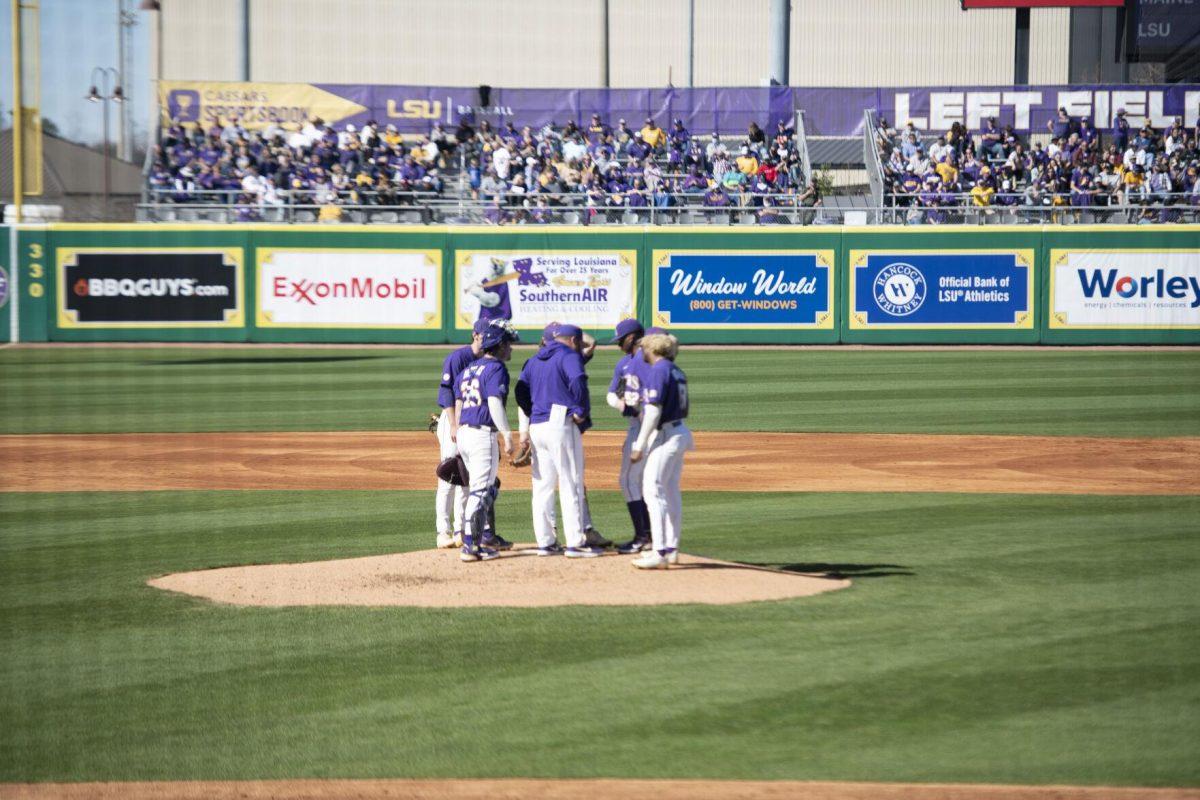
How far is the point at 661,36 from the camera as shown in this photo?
152ft

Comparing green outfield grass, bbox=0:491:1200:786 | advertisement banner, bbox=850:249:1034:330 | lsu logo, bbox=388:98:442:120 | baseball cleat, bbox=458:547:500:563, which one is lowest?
green outfield grass, bbox=0:491:1200:786

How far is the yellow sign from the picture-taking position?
37906mm

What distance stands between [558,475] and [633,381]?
103 centimetres

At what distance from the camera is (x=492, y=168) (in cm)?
3481

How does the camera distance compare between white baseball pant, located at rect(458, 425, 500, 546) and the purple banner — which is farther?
the purple banner

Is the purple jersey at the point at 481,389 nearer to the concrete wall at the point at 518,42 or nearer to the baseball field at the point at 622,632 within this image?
the baseball field at the point at 622,632

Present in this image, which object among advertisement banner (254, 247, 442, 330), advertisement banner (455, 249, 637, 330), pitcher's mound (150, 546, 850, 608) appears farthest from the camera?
advertisement banner (455, 249, 637, 330)

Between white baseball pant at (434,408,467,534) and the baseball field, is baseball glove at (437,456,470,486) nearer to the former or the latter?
white baseball pant at (434,408,467,534)

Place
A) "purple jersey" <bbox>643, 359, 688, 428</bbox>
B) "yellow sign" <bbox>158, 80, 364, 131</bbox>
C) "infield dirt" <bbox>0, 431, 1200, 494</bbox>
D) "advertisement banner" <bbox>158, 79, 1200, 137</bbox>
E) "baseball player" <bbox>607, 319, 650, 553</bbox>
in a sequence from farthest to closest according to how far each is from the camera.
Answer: "yellow sign" <bbox>158, 80, 364, 131</bbox>, "advertisement banner" <bbox>158, 79, 1200, 137</bbox>, "infield dirt" <bbox>0, 431, 1200, 494</bbox>, "baseball player" <bbox>607, 319, 650, 553</bbox>, "purple jersey" <bbox>643, 359, 688, 428</bbox>

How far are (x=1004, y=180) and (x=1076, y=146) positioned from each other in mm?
2605

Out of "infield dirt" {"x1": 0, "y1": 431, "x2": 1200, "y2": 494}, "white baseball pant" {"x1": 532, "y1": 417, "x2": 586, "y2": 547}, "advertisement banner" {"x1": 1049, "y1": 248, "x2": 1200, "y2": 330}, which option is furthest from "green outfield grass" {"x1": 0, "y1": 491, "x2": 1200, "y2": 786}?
"advertisement banner" {"x1": 1049, "y1": 248, "x2": 1200, "y2": 330}

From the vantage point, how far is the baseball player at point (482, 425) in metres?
9.80

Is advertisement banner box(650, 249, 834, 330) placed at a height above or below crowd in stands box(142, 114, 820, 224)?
below

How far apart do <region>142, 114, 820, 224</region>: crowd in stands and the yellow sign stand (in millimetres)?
1283
